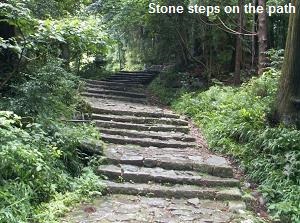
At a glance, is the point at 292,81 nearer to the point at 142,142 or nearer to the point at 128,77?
the point at 142,142

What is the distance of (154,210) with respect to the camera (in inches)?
197

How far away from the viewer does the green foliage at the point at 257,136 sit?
5.33 meters

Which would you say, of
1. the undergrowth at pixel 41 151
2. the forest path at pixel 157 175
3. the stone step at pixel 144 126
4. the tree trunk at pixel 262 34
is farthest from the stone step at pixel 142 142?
the tree trunk at pixel 262 34

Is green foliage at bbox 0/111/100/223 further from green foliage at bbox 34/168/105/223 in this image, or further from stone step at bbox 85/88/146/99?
stone step at bbox 85/88/146/99

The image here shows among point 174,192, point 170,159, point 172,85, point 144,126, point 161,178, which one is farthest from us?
point 172,85

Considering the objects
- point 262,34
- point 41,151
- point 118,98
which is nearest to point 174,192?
point 41,151

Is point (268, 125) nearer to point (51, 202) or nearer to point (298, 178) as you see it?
point (298, 178)

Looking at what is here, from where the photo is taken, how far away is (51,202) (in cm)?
475

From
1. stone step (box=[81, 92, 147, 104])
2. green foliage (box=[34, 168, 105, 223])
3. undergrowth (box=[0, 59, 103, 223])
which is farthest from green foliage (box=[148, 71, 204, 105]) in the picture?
green foliage (box=[34, 168, 105, 223])

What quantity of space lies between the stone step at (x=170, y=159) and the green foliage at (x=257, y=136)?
0.45 meters

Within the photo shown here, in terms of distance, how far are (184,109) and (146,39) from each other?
999 centimetres

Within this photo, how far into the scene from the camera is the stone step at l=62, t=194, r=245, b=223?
4.68 metres

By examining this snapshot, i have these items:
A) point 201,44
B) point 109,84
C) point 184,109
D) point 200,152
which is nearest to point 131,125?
point 200,152

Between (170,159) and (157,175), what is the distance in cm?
71
